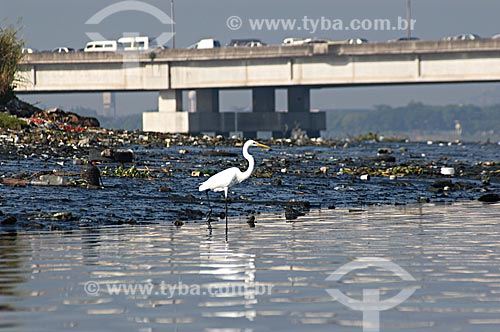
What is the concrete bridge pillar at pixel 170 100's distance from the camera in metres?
89.8

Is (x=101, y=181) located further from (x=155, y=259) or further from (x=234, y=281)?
(x=234, y=281)

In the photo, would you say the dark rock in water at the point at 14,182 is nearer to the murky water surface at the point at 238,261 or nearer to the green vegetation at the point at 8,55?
the murky water surface at the point at 238,261

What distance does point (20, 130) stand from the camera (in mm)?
35750

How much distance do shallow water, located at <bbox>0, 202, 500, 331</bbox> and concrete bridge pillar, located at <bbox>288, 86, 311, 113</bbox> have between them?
8222 cm

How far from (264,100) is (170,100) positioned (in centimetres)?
1176

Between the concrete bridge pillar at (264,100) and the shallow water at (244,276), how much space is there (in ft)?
269

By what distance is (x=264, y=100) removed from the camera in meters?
98.9

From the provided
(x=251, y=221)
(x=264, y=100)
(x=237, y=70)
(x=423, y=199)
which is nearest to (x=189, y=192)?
(x=423, y=199)

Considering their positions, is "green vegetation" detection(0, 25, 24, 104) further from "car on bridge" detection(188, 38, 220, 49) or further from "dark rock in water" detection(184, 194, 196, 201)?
"car on bridge" detection(188, 38, 220, 49)

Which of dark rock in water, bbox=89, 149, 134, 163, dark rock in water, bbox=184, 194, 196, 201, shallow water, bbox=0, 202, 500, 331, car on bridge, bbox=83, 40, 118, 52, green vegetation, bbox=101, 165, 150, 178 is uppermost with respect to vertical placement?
car on bridge, bbox=83, 40, 118, 52

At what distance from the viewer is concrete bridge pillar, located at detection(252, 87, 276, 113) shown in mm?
98875

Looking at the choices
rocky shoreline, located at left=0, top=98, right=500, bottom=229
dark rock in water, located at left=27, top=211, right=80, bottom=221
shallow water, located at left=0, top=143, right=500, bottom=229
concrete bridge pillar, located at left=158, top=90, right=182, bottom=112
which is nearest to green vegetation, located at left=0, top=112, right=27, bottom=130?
rocky shoreline, located at left=0, top=98, right=500, bottom=229

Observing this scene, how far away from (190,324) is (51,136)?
28.1 meters

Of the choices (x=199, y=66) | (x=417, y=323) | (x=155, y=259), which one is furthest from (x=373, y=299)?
(x=199, y=66)
